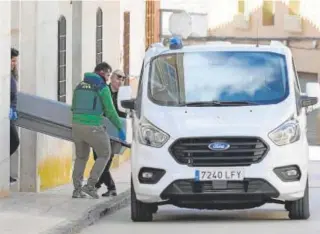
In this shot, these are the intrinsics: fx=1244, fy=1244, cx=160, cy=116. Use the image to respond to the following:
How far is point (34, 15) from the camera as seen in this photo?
17625 millimetres

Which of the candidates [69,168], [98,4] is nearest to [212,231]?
[69,168]

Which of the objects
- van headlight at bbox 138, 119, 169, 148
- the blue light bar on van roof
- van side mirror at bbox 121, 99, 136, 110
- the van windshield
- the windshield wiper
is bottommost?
van headlight at bbox 138, 119, 169, 148

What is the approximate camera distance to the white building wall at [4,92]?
1638cm

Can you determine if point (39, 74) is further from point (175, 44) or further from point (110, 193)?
point (175, 44)

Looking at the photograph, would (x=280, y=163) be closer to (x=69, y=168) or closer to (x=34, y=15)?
(x=34, y=15)

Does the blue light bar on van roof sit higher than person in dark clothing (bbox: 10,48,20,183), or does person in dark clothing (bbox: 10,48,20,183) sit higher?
the blue light bar on van roof

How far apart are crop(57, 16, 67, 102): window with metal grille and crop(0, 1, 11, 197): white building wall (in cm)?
308

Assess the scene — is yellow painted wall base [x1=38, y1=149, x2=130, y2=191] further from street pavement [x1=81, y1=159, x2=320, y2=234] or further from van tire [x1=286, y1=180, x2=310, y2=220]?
van tire [x1=286, y1=180, x2=310, y2=220]

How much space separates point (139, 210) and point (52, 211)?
1112 millimetres

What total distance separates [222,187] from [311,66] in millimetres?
27784

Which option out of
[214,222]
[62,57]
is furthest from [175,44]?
[62,57]

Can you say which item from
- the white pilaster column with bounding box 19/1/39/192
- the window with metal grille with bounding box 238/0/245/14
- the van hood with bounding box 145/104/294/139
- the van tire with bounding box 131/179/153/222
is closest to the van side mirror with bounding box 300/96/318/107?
the van hood with bounding box 145/104/294/139

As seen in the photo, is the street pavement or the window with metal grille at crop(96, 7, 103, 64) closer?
the street pavement

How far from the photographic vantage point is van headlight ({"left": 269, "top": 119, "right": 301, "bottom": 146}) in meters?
13.9
